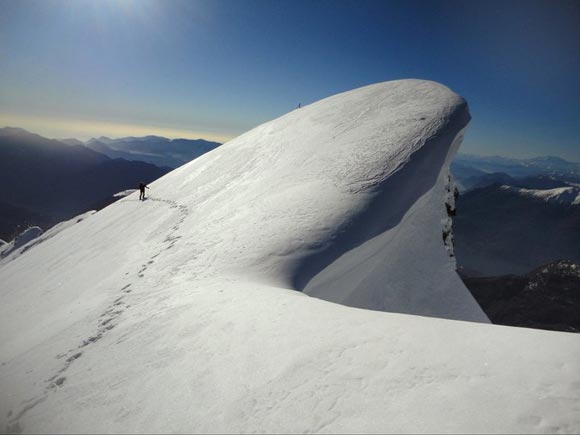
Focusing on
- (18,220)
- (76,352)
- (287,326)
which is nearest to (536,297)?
(287,326)

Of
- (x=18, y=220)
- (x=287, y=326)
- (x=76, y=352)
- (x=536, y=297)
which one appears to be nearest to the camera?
(x=287, y=326)

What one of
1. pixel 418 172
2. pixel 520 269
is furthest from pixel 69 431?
pixel 520 269

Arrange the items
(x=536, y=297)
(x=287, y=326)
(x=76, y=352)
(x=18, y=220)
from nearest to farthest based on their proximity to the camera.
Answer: (x=287, y=326) → (x=76, y=352) → (x=536, y=297) → (x=18, y=220)

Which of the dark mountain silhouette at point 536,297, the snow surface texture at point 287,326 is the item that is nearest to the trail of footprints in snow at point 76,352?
the snow surface texture at point 287,326

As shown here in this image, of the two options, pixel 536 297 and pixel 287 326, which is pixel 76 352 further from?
pixel 536 297

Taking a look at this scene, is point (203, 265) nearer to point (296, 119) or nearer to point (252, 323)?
point (252, 323)

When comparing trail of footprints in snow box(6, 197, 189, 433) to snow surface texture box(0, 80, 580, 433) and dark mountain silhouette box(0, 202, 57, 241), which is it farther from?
dark mountain silhouette box(0, 202, 57, 241)

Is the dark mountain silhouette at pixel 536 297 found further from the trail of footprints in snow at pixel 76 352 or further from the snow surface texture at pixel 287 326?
the trail of footprints in snow at pixel 76 352

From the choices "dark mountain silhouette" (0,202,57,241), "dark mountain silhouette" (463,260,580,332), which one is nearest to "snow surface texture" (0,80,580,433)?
"dark mountain silhouette" (463,260,580,332)
